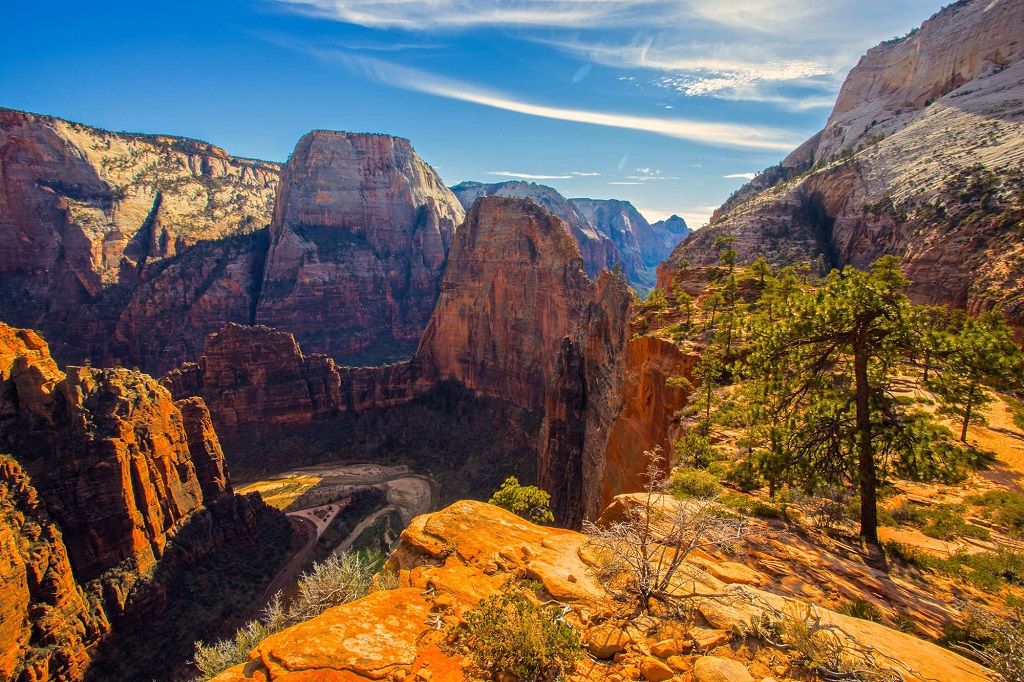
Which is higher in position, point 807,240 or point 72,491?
point 807,240

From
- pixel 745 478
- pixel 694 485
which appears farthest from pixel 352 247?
pixel 694 485

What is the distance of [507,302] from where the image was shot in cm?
6981

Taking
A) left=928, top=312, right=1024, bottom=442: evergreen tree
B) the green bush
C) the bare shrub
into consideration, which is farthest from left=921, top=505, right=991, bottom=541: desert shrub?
the bare shrub

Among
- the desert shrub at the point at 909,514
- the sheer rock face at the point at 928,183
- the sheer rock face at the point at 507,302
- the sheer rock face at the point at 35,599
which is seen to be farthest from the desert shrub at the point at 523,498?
the sheer rock face at the point at 507,302

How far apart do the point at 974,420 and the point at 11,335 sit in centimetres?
5833

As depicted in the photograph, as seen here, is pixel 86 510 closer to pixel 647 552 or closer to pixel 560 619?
pixel 560 619

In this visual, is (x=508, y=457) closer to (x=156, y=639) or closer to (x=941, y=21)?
(x=156, y=639)

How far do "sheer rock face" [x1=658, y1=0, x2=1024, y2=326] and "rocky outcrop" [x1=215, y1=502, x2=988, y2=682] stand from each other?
3741 centimetres

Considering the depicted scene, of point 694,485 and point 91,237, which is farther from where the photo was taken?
point 91,237

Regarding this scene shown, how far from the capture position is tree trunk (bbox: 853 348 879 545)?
10.1 meters

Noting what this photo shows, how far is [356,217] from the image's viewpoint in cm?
12644

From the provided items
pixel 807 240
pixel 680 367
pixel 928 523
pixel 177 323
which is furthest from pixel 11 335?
pixel 807 240

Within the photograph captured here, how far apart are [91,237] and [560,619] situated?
126 meters

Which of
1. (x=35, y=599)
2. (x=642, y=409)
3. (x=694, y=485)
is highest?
(x=694, y=485)
